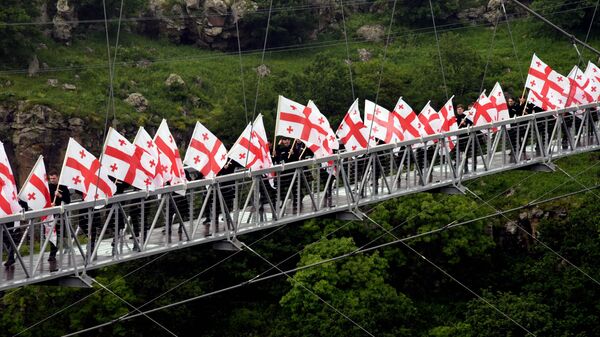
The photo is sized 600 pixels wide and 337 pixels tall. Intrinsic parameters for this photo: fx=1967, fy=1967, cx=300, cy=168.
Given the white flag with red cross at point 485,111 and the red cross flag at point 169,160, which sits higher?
the red cross flag at point 169,160

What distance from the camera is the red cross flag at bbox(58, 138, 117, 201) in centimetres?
4316

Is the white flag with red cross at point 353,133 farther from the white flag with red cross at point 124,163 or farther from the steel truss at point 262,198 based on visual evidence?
the white flag with red cross at point 124,163

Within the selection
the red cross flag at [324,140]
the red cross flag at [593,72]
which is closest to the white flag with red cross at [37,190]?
the red cross flag at [324,140]

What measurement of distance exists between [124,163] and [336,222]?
1133 inches

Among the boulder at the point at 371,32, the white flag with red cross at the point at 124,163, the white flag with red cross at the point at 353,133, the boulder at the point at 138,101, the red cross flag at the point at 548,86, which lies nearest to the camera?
the white flag with red cross at the point at 124,163

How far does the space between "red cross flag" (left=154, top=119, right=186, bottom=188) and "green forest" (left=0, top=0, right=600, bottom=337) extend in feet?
42.9

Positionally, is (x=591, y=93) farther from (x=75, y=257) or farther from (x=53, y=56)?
(x=53, y=56)

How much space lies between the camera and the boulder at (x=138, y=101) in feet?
259

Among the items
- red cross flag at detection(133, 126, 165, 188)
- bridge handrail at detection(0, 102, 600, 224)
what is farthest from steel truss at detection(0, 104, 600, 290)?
red cross flag at detection(133, 126, 165, 188)

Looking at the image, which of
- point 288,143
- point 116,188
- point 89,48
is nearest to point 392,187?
point 288,143

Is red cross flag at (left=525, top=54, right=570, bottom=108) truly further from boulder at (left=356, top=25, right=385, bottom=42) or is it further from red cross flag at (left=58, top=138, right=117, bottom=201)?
boulder at (left=356, top=25, right=385, bottom=42)

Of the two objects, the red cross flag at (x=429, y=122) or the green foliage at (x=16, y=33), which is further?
the green foliage at (x=16, y=33)

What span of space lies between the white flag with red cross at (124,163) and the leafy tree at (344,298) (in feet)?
74.8

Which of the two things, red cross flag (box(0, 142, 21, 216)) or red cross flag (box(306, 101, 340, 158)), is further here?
red cross flag (box(306, 101, 340, 158))
